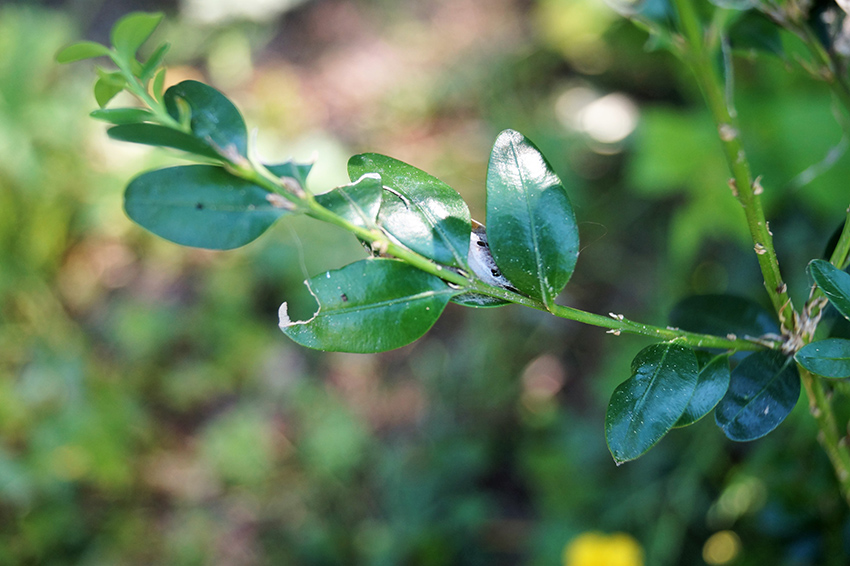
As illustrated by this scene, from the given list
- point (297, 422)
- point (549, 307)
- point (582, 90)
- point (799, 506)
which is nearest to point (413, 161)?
point (582, 90)

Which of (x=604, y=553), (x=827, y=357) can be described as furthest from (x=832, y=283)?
(x=604, y=553)

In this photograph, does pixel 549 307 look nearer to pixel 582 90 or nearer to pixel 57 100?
pixel 582 90

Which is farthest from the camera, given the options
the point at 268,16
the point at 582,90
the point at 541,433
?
the point at 268,16

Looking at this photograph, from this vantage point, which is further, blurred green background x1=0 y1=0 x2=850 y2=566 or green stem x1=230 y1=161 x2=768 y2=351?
blurred green background x1=0 y1=0 x2=850 y2=566

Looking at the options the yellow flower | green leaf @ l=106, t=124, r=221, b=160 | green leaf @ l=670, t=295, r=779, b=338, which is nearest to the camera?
green leaf @ l=106, t=124, r=221, b=160

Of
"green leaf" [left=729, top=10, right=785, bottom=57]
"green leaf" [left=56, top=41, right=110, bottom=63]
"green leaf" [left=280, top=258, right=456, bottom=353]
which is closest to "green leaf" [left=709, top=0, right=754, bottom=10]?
"green leaf" [left=729, top=10, right=785, bottom=57]

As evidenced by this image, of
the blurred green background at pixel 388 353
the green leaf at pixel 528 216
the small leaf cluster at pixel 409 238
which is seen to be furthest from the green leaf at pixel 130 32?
the blurred green background at pixel 388 353

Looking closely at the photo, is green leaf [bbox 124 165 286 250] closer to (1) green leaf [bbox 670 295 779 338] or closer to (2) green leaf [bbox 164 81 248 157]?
(2) green leaf [bbox 164 81 248 157]
